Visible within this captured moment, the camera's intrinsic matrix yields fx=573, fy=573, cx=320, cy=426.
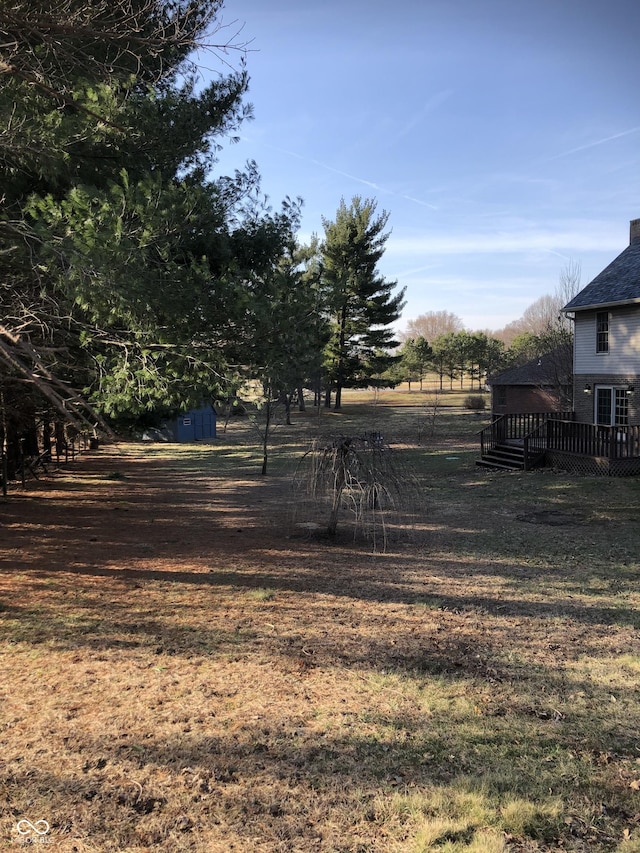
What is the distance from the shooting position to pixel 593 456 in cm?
1719

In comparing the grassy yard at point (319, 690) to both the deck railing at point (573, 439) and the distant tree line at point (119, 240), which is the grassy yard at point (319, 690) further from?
the deck railing at point (573, 439)

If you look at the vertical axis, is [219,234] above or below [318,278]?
above

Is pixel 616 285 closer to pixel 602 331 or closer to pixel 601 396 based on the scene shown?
pixel 602 331

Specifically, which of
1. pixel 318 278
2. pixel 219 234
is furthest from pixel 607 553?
pixel 219 234

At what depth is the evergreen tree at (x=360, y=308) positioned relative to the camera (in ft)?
137

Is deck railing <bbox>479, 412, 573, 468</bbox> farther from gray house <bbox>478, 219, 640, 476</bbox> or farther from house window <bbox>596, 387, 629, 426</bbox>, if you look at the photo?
house window <bbox>596, 387, 629, 426</bbox>

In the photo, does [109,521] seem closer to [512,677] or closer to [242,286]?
[242,286]

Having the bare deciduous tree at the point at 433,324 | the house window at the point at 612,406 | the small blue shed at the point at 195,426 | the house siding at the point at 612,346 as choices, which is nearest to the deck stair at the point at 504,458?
the house window at the point at 612,406

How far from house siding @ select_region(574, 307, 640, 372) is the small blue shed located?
2156cm

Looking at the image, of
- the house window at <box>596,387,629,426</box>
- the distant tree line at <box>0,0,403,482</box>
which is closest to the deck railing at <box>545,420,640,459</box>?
the house window at <box>596,387,629,426</box>

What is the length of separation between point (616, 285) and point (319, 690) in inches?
739

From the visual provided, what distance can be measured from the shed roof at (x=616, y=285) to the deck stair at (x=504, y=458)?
518 cm

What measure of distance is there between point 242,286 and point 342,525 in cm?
636

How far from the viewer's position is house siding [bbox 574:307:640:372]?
59.3 ft
